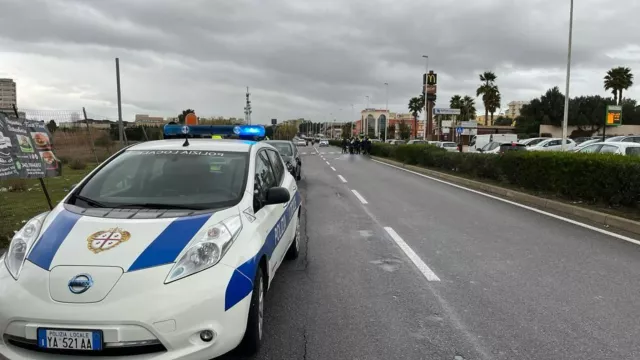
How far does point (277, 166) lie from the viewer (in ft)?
18.4

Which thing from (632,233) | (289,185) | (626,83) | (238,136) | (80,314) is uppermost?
(626,83)

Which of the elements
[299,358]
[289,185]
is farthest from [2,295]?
[289,185]

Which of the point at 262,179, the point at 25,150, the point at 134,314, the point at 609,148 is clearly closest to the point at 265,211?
the point at 262,179

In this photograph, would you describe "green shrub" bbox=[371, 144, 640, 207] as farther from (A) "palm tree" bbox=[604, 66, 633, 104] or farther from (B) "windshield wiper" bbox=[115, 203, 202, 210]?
(A) "palm tree" bbox=[604, 66, 633, 104]

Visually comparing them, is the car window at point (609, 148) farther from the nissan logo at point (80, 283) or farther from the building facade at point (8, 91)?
the building facade at point (8, 91)

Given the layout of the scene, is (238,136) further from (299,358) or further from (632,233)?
(632,233)

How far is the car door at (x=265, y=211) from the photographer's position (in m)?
3.80

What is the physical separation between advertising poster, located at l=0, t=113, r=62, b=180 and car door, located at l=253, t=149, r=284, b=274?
14.1 feet

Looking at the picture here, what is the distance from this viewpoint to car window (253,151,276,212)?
3967 mm

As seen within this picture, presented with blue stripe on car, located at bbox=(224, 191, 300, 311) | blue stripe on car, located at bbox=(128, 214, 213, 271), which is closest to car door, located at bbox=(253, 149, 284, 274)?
blue stripe on car, located at bbox=(224, 191, 300, 311)

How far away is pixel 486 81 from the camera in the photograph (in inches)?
3184

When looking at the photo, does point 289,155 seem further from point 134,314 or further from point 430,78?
point 430,78

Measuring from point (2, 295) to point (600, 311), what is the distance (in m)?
4.73

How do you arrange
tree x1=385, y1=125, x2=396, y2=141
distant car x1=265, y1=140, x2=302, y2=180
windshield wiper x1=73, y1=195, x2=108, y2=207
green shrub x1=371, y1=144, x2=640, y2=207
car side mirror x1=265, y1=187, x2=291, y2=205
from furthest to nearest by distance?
1. tree x1=385, y1=125, x2=396, y2=141
2. distant car x1=265, y1=140, x2=302, y2=180
3. green shrub x1=371, y1=144, x2=640, y2=207
4. car side mirror x1=265, y1=187, x2=291, y2=205
5. windshield wiper x1=73, y1=195, x2=108, y2=207
